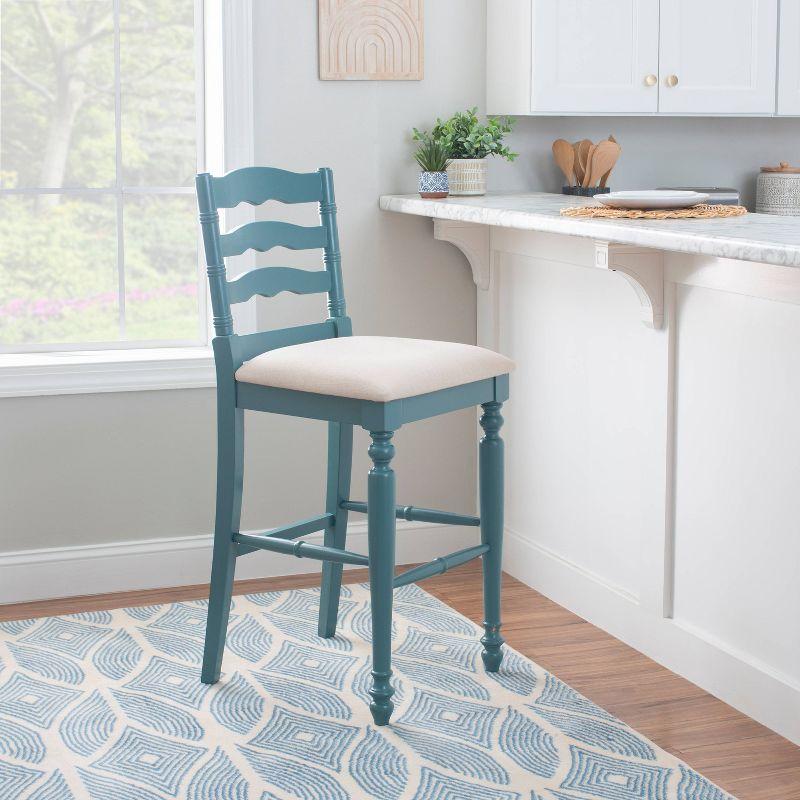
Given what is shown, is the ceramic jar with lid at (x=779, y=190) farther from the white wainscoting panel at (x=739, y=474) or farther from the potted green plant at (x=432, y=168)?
the white wainscoting panel at (x=739, y=474)

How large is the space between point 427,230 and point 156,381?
0.87 metres

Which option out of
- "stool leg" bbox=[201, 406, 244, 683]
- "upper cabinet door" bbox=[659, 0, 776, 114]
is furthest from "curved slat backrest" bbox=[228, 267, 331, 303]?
"upper cabinet door" bbox=[659, 0, 776, 114]

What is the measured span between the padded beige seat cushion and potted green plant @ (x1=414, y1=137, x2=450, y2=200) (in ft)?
2.28

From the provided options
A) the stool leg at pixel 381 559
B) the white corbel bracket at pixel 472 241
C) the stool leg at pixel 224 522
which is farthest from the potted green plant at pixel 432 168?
the stool leg at pixel 381 559

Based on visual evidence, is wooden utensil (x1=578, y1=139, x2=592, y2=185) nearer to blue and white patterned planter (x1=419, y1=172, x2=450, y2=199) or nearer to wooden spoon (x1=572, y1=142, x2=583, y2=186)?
wooden spoon (x1=572, y1=142, x2=583, y2=186)

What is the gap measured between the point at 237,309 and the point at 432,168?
65cm

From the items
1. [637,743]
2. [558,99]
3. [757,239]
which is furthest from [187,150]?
[637,743]

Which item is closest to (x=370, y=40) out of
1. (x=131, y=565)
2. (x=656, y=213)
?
(x=656, y=213)

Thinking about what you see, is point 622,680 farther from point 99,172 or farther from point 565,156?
point 99,172

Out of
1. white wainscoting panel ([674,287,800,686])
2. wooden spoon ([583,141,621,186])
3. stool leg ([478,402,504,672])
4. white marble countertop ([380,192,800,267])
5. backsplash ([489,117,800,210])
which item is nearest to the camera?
white marble countertop ([380,192,800,267])

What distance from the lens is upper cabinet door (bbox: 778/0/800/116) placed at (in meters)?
3.35

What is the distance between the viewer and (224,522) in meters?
2.57

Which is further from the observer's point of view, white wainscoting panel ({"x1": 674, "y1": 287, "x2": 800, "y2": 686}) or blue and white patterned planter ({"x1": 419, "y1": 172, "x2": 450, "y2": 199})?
blue and white patterned planter ({"x1": 419, "y1": 172, "x2": 450, "y2": 199})

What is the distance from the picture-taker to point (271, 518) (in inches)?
134
